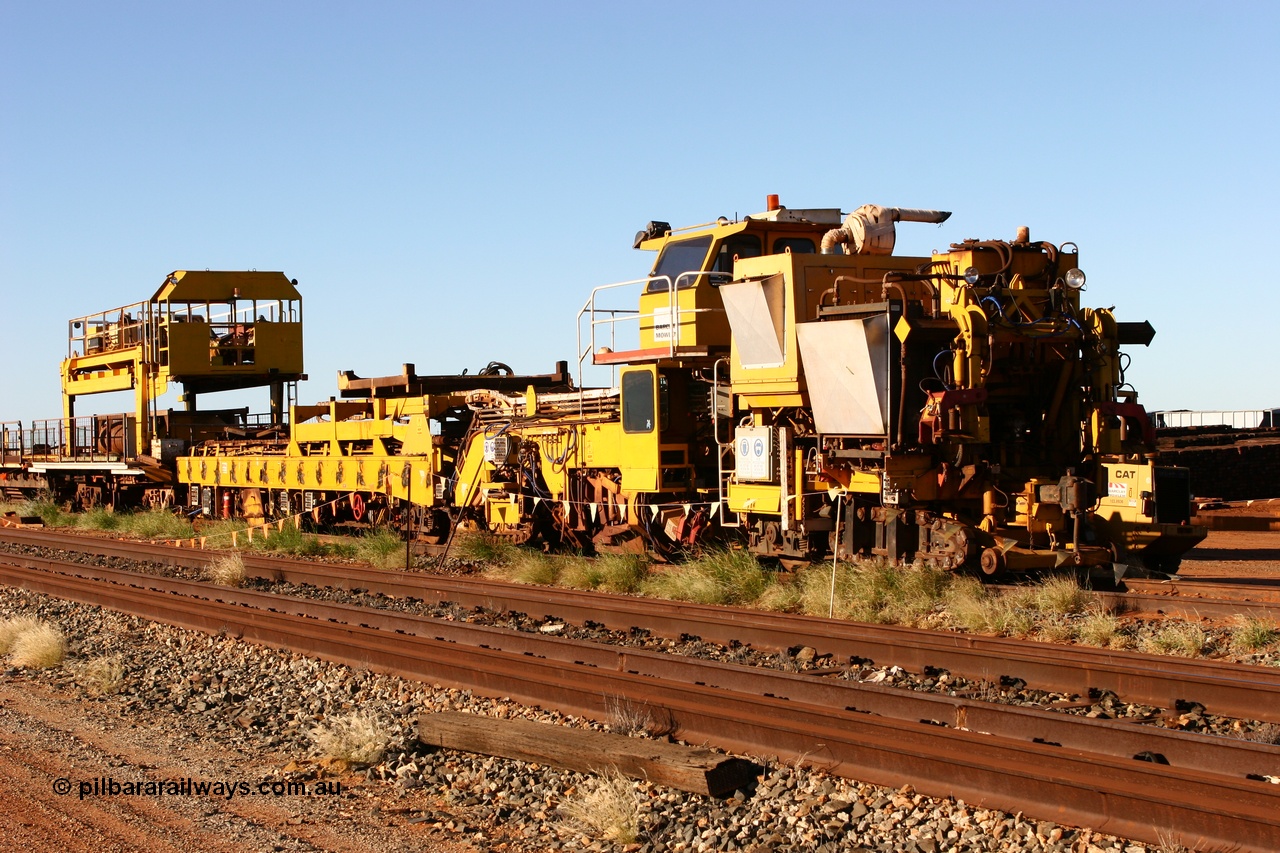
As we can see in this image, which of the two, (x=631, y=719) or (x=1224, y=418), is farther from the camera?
(x=1224, y=418)

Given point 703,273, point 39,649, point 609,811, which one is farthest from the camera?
point 703,273

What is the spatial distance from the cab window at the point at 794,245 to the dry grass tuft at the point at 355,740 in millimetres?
8826

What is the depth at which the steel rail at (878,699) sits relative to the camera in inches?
253

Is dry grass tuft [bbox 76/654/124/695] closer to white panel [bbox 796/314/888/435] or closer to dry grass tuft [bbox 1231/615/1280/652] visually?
white panel [bbox 796/314/888/435]

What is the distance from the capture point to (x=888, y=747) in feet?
21.3

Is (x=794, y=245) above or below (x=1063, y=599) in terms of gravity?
above

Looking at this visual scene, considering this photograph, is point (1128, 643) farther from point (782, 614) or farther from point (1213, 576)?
point (1213, 576)

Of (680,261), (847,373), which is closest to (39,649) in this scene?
(847,373)

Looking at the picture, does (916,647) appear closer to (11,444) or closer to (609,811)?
(609,811)

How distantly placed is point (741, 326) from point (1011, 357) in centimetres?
278

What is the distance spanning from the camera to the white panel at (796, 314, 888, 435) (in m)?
11.7

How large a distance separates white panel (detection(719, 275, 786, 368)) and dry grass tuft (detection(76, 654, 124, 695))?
676 centimetres

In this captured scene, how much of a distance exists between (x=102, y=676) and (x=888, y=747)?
6.84 meters

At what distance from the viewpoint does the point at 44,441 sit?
116ft
